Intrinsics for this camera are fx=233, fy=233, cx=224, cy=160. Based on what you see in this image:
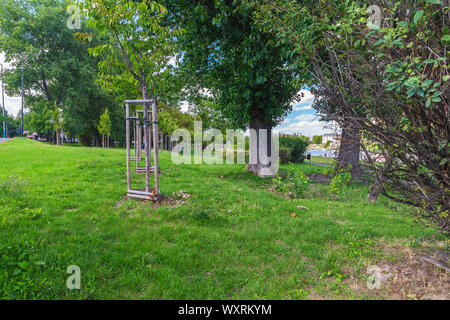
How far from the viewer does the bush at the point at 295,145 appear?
18969 millimetres

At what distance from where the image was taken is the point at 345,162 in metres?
3.49

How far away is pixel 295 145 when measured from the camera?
1916cm

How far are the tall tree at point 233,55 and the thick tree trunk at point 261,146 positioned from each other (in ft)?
1.81

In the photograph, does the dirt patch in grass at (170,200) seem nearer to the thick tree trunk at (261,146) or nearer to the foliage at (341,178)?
the foliage at (341,178)

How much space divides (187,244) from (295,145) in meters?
17.0

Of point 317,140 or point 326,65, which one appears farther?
point 317,140

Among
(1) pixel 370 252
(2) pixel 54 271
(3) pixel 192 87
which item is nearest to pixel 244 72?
(3) pixel 192 87

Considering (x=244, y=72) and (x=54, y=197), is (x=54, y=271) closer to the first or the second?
(x=54, y=197)

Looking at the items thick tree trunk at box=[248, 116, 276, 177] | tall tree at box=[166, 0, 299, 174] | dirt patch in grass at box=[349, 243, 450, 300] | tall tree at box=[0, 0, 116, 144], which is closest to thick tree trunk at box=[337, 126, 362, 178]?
dirt patch in grass at box=[349, 243, 450, 300]

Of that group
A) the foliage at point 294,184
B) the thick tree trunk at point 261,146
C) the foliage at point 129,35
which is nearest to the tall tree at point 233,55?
the thick tree trunk at point 261,146

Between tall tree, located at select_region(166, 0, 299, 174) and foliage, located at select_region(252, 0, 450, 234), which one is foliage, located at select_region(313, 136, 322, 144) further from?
tall tree, located at select_region(166, 0, 299, 174)

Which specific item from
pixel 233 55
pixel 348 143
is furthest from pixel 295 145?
pixel 348 143

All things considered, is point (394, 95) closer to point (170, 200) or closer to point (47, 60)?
point (170, 200)

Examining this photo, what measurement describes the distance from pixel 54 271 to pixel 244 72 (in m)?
7.26
